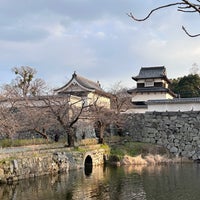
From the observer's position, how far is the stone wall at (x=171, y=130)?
2694cm

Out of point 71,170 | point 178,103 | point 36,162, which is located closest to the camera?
point 36,162

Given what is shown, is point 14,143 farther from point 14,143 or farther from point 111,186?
point 111,186

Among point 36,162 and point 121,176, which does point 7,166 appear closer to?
point 36,162

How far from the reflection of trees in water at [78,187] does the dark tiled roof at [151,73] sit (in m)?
18.2

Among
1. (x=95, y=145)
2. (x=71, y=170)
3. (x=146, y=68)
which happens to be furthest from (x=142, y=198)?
(x=146, y=68)

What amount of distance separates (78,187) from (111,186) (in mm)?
1517

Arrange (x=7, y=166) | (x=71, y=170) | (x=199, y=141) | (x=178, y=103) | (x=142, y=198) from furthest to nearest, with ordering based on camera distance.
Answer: (x=178, y=103) → (x=199, y=141) → (x=71, y=170) → (x=7, y=166) → (x=142, y=198)

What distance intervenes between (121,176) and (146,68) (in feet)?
68.8

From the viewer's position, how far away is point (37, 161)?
18.5m

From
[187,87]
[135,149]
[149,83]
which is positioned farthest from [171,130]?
[187,87]

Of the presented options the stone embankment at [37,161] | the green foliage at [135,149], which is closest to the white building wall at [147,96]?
the green foliage at [135,149]

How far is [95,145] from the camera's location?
82.6 feet

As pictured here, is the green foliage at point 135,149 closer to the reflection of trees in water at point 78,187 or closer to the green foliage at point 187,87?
the reflection of trees in water at point 78,187

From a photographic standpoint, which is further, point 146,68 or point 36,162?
point 146,68
